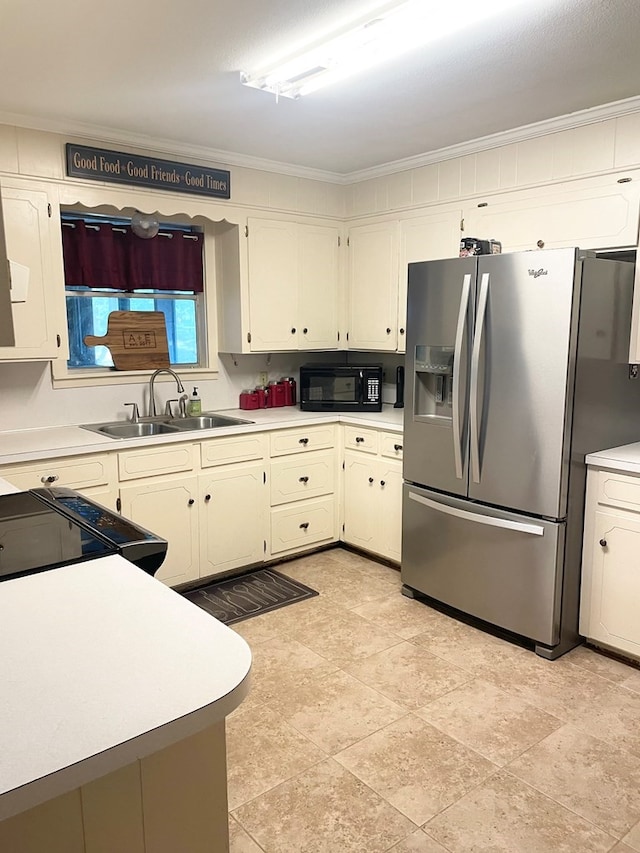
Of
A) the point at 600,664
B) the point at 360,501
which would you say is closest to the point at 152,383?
the point at 360,501

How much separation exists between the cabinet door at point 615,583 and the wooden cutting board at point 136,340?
8.46 ft

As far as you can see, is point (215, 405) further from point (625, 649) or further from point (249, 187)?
point (625, 649)

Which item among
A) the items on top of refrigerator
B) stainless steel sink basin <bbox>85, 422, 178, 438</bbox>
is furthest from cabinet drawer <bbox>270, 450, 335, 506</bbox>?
the items on top of refrigerator

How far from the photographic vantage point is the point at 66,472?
2.99m

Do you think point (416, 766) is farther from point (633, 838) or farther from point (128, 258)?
point (128, 258)

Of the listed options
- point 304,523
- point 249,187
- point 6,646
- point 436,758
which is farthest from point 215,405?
point 6,646

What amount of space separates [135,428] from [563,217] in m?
2.54

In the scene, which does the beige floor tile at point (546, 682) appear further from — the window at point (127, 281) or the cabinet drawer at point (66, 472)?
the window at point (127, 281)

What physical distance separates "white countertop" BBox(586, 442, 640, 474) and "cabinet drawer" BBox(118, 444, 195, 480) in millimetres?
1968

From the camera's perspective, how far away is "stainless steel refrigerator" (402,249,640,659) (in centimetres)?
264

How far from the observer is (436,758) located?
7.18ft

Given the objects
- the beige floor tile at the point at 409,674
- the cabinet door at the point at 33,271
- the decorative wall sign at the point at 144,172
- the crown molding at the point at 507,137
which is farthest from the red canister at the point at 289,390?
the beige floor tile at the point at 409,674

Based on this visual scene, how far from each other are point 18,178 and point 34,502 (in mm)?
1887

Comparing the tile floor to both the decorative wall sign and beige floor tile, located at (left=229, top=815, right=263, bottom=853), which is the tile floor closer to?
beige floor tile, located at (left=229, top=815, right=263, bottom=853)
